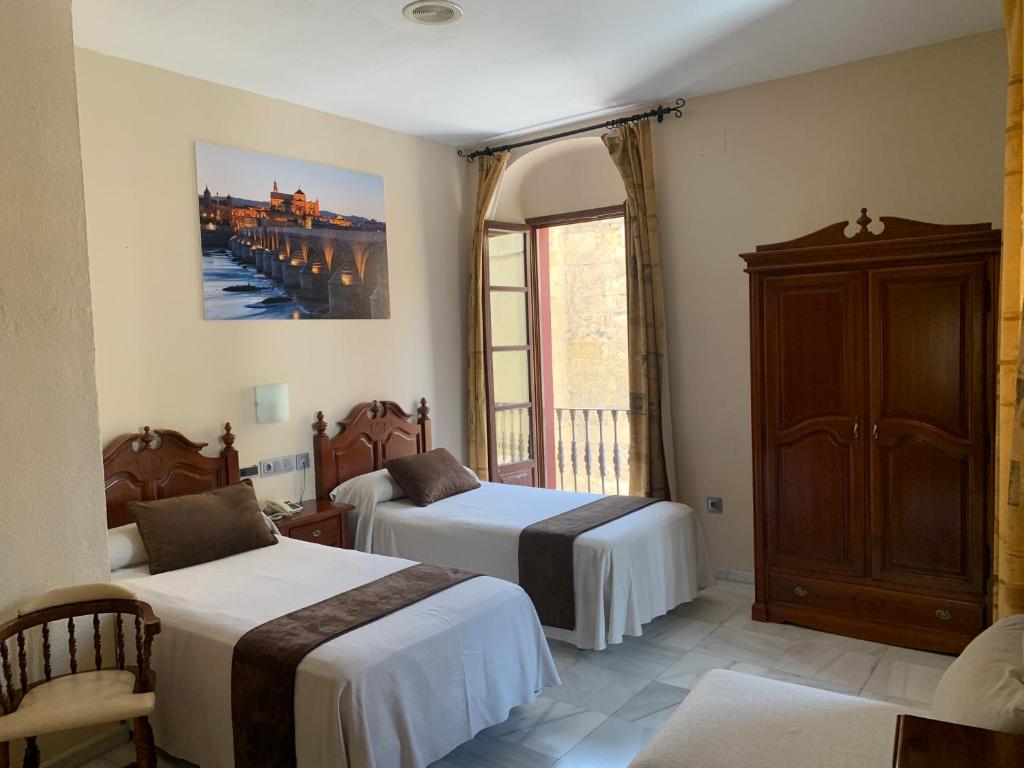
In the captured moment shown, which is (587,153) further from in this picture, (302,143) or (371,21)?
(371,21)

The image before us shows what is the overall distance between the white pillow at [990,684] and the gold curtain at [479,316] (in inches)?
147

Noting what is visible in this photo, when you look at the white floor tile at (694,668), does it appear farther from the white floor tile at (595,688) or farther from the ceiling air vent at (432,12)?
the ceiling air vent at (432,12)

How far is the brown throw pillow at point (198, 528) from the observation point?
334 centimetres

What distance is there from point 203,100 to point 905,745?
4137mm

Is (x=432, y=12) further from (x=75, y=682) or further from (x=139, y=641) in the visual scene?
(x=75, y=682)

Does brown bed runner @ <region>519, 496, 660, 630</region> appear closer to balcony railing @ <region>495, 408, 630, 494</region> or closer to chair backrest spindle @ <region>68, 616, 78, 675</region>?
chair backrest spindle @ <region>68, 616, 78, 675</region>

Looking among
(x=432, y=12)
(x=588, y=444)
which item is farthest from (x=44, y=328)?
(x=588, y=444)

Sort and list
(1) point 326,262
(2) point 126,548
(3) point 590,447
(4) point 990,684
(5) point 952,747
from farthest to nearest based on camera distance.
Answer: (3) point 590,447, (1) point 326,262, (2) point 126,548, (4) point 990,684, (5) point 952,747

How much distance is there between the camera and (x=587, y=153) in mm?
5449

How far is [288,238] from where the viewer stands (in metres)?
4.39

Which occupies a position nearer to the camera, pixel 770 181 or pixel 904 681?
pixel 904 681

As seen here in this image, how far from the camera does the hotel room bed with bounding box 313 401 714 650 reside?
3.56m

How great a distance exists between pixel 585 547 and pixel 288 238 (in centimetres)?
245

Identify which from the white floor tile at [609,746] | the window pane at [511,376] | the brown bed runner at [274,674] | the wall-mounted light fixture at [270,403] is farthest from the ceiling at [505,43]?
the white floor tile at [609,746]
